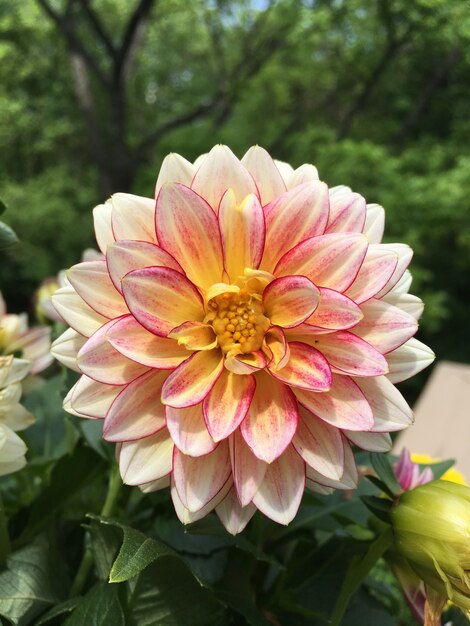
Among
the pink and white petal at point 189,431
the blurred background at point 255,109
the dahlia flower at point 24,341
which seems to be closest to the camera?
the pink and white petal at point 189,431

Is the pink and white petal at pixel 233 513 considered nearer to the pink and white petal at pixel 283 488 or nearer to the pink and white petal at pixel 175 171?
the pink and white petal at pixel 283 488

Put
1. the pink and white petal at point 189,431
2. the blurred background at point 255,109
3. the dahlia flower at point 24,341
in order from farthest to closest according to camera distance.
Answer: the blurred background at point 255,109, the dahlia flower at point 24,341, the pink and white petal at point 189,431

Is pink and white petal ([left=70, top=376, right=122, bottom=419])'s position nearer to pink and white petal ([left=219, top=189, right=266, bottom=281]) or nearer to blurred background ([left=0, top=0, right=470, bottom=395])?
pink and white petal ([left=219, top=189, right=266, bottom=281])

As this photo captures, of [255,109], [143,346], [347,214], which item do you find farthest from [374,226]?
[255,109]

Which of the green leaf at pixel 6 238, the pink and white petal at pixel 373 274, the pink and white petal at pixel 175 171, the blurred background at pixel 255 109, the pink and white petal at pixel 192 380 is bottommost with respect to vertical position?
the blurred background at pixel 255 109

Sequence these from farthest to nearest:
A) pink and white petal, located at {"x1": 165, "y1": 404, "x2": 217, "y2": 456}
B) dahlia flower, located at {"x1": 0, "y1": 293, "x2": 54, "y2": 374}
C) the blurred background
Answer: the blurred background < dahlia flower, located at {"x1": 0, "y1": 293, "x2": 54, "y2": 374} < pink and white petal, located at {"x1": 165, "y1": 404, "x2": 217, "y2": 456}

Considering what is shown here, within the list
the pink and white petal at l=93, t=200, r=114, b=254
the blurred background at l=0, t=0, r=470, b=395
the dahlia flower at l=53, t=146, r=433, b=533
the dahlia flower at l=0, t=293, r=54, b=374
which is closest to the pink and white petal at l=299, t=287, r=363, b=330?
the dahlia flower at l=53, t=146, r=433, b=533

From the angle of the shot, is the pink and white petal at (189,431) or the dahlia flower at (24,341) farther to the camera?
the dahlia flower at (24,341)

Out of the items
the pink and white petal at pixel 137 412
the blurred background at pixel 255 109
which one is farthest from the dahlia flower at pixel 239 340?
the blurred background at pixel 255 109

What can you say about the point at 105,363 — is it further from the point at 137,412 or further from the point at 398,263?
the point at 398,263
